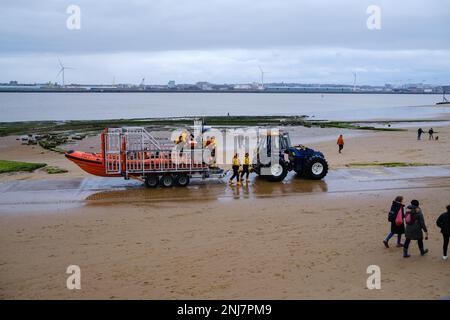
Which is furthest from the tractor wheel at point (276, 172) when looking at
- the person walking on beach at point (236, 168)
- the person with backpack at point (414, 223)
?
the person with backpack at point (414, 223)

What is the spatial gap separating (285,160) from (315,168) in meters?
1.29

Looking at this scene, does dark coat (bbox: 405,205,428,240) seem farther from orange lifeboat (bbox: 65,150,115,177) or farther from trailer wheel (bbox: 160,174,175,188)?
orange lifeboat (bbox: 65,150,115,177)

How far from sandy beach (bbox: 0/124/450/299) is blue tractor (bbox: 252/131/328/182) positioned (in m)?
1.73

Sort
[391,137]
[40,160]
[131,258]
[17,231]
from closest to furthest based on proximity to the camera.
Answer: [131,258]
[17,231]
[40,160]
[391,137]

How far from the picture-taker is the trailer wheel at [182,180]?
61.1 feet

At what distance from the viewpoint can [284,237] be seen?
38.7ft

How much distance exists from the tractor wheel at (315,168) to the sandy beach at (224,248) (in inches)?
64.1

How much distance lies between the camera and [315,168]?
63.7 ft

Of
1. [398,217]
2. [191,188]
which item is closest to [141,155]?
[191,188]

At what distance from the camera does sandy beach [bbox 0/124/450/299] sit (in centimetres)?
880

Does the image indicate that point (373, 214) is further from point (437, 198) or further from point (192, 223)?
point (192, 223)

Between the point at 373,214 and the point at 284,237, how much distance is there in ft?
11.2

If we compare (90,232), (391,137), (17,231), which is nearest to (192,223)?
(90,232)

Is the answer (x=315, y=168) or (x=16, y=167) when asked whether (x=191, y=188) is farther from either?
(x=16, y=167)
